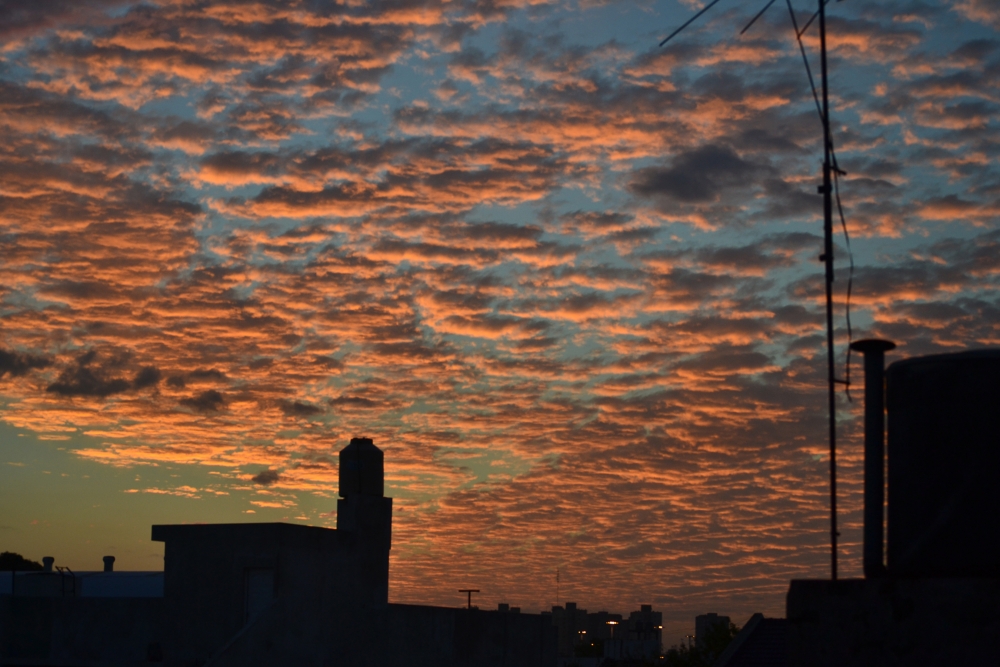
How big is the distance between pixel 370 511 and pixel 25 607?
38.9 ft

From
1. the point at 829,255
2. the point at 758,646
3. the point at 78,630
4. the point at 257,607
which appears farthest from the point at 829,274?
the point at 78,630

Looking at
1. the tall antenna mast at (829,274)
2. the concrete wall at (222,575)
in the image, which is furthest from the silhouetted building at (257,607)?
the tall antenna mast at (829,274)

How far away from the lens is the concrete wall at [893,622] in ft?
32.4

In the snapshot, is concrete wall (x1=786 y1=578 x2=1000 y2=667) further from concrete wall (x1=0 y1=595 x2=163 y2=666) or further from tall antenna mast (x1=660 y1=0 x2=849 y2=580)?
concrete wall (x1=0 y1=595 x2=163 y2=666)

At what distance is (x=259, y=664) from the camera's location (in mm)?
32312

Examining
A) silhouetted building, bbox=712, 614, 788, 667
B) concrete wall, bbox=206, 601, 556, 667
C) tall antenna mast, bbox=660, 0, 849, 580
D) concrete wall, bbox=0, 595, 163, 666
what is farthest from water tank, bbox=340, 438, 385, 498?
tall antenna mast, bbox=660, 0, 849, 580

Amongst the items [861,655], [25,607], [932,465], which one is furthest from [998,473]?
[25,607]

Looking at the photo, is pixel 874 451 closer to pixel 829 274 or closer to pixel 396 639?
pixel 829 274

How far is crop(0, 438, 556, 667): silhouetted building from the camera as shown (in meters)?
34.2

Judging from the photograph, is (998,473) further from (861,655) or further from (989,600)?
(861,655)

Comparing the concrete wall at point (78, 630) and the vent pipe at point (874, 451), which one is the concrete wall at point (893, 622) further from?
the concrete wall at point (78, 630)

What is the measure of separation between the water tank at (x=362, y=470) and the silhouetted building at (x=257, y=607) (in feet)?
0.14

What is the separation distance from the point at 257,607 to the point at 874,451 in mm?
26493

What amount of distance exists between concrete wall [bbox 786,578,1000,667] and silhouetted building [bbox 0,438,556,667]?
23812 millimetres
